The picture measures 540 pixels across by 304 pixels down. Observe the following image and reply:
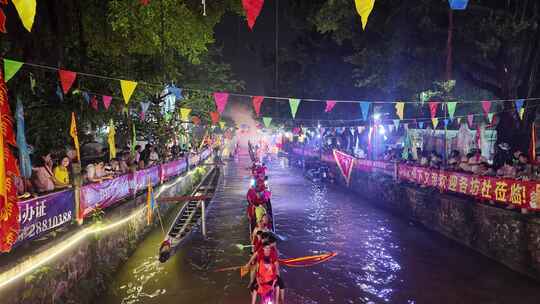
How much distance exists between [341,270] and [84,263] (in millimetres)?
6724

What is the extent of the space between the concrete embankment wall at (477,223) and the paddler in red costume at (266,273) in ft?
22.8

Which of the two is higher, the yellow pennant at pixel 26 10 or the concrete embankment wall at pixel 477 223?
the yellow pennant at pixel 26 10

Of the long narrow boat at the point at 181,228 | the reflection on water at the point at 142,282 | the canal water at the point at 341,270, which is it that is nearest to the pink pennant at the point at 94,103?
the long narrow boat at the point at 181,228

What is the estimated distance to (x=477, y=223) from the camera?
12.1 metres

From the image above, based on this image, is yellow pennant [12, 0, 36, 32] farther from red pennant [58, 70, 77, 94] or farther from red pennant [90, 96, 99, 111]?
red pennant [90, 96, 99, 111]

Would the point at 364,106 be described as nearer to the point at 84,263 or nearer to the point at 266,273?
the point at 266,273

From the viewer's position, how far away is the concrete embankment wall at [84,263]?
6559 millimetres

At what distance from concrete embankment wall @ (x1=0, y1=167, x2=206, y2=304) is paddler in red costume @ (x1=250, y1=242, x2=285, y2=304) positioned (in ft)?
12.5

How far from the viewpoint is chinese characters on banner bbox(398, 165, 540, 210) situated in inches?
392

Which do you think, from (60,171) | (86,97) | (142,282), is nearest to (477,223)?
(142,282)

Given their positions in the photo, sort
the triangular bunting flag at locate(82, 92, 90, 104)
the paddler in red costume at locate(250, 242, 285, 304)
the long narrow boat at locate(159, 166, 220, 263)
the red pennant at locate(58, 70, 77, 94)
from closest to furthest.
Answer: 1. the paddler in red costume at locate(250, 242, 285, 304)
2. the red pennant at locate(58, 70, 77, 94)
3. the long narrow boat at locate(159, 166, 220, 263)
4. the triangular bunting flag at locate(82, 92, 90, 104)

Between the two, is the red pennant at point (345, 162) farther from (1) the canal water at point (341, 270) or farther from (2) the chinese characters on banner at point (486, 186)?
(2) the chinese characters on banner at point (486, 186)

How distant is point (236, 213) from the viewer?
741 inches

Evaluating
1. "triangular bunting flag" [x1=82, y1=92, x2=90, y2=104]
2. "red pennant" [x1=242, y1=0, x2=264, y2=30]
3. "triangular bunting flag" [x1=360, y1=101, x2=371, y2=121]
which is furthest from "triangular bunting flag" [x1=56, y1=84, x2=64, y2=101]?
"triangular bunting flag" [x1=360, y1=101, x2=371, y2=121]
